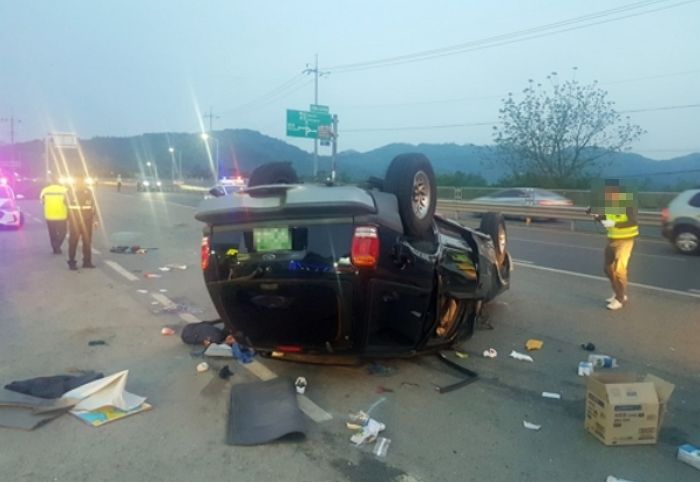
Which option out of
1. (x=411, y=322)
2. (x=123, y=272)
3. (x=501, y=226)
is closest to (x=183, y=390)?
(x=411, y=322)

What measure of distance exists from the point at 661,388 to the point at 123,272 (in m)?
8.83

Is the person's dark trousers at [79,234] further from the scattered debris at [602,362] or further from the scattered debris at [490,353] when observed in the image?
the scattered debris at [602,362]

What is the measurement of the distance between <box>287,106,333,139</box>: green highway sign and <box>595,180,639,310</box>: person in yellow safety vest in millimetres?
32484

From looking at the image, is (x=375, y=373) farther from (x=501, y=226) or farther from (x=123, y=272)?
(x=123, y=272)

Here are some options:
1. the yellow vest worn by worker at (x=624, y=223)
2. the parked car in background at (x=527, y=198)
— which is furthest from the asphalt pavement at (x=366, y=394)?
the parked car in background at (x=527, y=198)

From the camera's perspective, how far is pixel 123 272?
33.0ft

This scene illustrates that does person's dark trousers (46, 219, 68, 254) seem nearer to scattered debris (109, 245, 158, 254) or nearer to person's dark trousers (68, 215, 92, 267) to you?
scattered debris (109, 245, 158, 254)

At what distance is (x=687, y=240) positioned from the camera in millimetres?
13469

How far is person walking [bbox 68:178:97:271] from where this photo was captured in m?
10.2

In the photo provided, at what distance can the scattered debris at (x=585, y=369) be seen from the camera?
4.96 metres

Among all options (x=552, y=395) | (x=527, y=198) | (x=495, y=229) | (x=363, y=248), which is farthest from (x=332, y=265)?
(x=527, y=198)

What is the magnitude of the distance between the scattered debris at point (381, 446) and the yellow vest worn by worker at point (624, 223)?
506 cm

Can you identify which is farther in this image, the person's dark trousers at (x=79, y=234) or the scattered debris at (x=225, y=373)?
the person's dark trousers at (x=79, y=234)

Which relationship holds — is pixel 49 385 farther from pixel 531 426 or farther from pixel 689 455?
pixel 689 455
